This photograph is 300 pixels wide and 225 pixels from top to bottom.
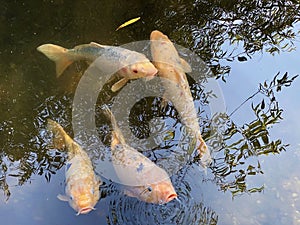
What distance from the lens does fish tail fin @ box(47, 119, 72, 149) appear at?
3.41 meters

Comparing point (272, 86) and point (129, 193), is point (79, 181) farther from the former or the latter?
point (272, 86)

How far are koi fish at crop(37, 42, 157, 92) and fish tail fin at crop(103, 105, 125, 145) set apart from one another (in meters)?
0.21

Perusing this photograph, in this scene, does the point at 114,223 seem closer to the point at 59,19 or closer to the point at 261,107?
the point at 261,107

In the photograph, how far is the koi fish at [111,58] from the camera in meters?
3.53

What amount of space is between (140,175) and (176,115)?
0.77 metres

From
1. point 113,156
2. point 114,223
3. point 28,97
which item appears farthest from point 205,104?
point 28,97

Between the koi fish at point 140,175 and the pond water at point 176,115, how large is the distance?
98 millimetres

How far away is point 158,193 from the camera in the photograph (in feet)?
9.12

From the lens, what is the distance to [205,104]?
3609 millimetres

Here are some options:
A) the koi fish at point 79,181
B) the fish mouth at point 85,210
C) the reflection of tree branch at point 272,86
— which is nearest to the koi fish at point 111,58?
A: the koi fish at point 79,181

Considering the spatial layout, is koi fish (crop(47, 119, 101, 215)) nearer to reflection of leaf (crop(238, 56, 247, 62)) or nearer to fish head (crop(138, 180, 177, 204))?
fish head (crop(138, 180, 177, 204))

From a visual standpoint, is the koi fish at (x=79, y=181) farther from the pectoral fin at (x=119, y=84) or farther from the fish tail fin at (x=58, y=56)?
the fish tail fin at (x=58, y=56)

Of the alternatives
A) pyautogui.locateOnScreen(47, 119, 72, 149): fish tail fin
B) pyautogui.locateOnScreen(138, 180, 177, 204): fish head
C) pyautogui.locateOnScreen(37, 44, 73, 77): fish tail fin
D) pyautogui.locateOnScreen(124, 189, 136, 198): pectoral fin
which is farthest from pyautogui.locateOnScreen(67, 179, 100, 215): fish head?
pyautogui.locateOnScreen(37, 44, 73, 77): fish tail fin

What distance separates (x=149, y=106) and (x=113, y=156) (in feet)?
2.12
